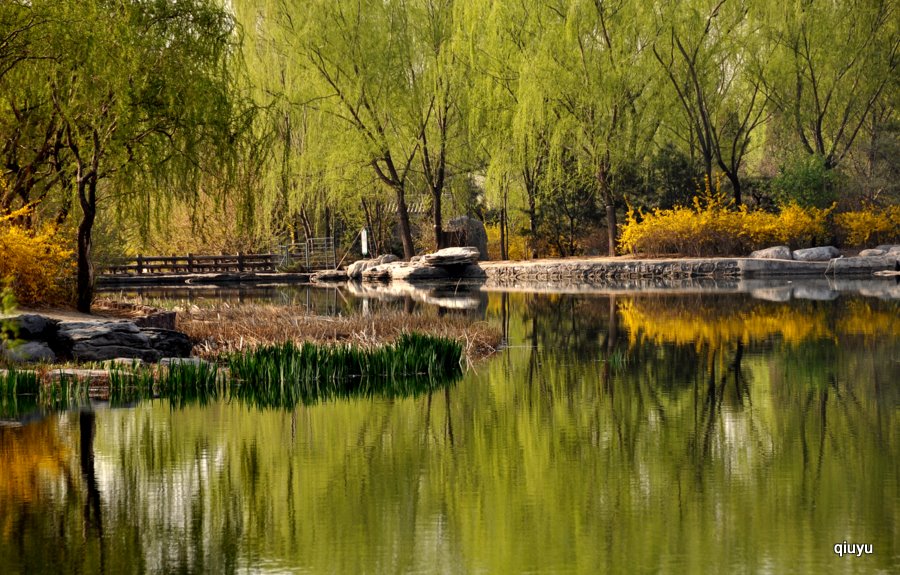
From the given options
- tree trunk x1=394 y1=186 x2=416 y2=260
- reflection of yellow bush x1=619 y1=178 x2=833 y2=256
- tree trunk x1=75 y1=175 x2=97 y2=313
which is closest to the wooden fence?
tree trunk x1=394 y1=186 x2=416 y2=260

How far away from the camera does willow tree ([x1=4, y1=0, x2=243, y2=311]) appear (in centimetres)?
1653

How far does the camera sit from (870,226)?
132 ft

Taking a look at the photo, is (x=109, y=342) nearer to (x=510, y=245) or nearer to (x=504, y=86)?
(x=504, y=86)

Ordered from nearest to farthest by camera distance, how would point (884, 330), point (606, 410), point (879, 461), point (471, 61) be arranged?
point (879, 461), point (606, 410), point (884, 330), point (471, 61)

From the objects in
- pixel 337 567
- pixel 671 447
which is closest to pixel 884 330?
pixel 671 447

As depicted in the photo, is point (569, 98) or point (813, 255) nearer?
point (813, 255)

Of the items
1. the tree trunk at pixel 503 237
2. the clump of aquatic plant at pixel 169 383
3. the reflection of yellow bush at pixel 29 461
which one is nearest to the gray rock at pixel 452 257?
the tree trunk at pixel 503 237

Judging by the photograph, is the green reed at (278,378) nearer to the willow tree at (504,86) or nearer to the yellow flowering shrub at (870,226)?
the willow tree at (504,86)

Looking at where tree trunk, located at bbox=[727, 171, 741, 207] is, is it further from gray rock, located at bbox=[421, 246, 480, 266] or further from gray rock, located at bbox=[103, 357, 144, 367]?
gray rock, located at bbox=[103, 357, 144, 367]

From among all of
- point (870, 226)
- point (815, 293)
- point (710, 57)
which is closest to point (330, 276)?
point (710, 57)

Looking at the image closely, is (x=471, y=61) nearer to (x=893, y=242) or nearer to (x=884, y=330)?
(x=893, y=242)

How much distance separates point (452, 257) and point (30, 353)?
1153 inches

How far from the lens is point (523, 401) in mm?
12164

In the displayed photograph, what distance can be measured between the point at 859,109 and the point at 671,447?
39.7m
